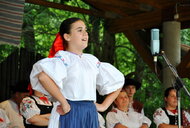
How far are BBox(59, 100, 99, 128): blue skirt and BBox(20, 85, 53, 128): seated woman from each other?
1.45 m

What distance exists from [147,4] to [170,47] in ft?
2.66

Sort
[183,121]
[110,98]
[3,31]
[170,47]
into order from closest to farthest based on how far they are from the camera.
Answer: [110,98] < [3,31] < [183,121] < [170,47]

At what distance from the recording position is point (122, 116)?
4.98 meters

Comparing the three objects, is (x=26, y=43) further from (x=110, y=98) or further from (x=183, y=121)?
(x=110, y=98)

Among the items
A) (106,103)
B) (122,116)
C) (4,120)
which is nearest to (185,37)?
(122,116)

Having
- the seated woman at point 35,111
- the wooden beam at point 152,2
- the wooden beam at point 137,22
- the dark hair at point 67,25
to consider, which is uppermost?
the wooden beam at point 152,2

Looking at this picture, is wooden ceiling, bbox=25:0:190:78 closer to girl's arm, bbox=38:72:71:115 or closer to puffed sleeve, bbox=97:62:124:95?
puffed sleeve, bbox=97:62:124:95

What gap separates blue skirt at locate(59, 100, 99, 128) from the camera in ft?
8.36

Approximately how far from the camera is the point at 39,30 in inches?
345

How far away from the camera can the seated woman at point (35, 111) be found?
13.1 ft

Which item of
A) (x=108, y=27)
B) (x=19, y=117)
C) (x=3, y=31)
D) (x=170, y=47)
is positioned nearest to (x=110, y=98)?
(x=3, y=31)

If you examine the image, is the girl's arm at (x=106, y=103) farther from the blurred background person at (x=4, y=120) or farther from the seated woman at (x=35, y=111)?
the blurred background person at (x=4, y=120)

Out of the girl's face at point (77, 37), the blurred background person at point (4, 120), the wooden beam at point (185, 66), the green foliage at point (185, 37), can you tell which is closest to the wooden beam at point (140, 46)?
the wooden beam at point (185, 66)

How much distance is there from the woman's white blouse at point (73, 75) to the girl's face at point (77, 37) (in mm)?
58
